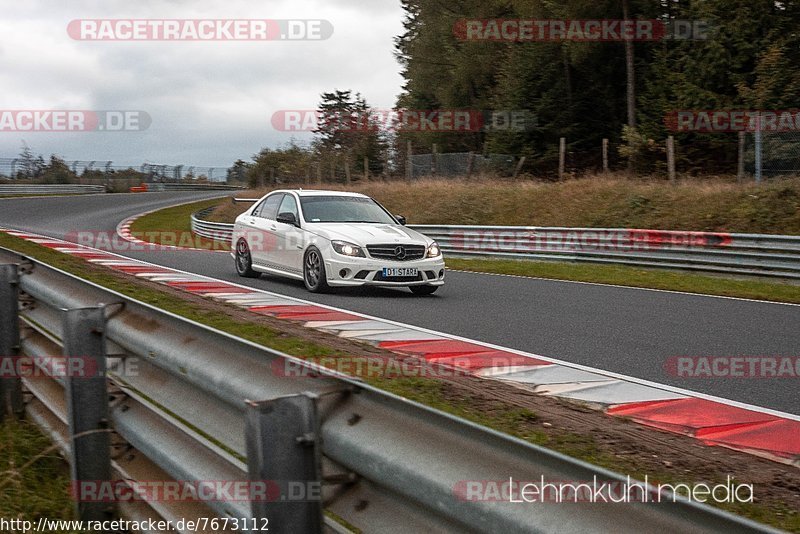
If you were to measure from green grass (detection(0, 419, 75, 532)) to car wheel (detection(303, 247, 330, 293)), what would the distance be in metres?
7.40

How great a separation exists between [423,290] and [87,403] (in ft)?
32.0

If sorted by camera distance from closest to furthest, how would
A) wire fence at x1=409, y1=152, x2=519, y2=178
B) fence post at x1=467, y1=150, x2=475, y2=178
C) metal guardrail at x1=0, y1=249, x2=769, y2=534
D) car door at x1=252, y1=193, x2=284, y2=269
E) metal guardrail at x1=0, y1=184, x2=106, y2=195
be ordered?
metal guardrail at x1=0, y1=249, x2=769, y2=534 → car door at x1=252, y1=193, x2=284, y2=269 → fence post at x1=467, y1=150, x2=475, y2=178 → wire fence at x1=409, y1=152, x2=519, y2=178 → metal guardrail at x1=0, y1=184, x2=106, y2=195

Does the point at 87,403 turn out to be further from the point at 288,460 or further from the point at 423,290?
the point at 423,290

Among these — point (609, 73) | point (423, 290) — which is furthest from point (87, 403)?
point (609, 73)

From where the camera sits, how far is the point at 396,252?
1270cm

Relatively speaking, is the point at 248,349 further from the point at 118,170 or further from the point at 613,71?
the point at 118,170

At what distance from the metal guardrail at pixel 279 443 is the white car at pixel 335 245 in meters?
7.90

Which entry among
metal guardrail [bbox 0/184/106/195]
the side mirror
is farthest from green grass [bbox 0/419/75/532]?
metal guardrail [bbox 0/184/106/195]

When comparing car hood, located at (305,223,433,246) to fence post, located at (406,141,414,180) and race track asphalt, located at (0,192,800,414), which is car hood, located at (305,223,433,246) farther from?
fence post, located at (406,141,414,180)

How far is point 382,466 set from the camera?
2086 mm

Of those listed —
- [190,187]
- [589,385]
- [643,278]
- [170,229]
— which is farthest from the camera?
[190,187]

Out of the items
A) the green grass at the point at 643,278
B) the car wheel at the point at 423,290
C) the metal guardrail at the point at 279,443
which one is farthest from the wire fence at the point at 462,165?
the metal guardrail at the point at 279,443

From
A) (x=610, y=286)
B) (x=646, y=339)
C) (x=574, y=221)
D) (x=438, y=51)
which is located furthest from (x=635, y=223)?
(x=438, y=51)

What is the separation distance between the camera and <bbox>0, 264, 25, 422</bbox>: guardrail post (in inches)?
212
